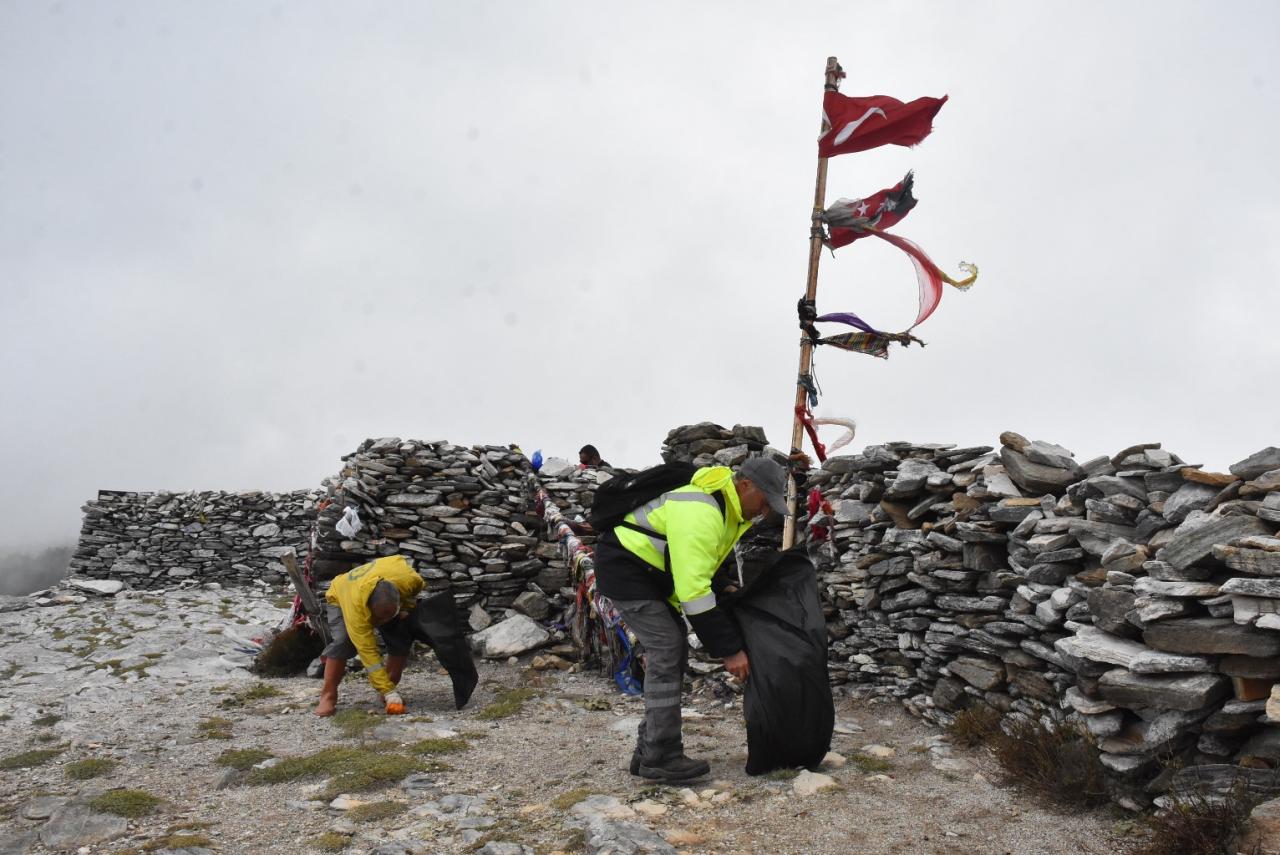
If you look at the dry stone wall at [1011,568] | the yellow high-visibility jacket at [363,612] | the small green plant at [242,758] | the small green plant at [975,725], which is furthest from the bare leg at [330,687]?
the small green plant at [975,725]

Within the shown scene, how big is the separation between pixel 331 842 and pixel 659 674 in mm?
1933

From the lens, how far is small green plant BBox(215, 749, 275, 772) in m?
5.21

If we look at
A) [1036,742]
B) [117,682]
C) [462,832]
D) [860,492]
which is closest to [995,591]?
[1036,742]

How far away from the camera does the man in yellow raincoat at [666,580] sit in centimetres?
439

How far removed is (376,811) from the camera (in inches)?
167

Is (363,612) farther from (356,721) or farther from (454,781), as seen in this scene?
(454,781)

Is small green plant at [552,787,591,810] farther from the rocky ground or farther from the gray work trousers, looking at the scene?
the gray work trousers

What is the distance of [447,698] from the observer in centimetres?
759

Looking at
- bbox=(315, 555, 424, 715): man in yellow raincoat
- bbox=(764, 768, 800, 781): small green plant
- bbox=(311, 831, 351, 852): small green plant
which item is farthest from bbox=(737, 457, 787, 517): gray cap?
bbox=(315, 555, 424, 715): man in yellow raincoat

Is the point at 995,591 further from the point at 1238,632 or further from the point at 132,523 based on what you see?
the point at 132,523

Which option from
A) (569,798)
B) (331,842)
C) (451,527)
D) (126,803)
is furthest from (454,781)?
(451,527)

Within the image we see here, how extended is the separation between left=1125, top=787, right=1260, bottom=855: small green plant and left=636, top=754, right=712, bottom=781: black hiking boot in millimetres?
2152

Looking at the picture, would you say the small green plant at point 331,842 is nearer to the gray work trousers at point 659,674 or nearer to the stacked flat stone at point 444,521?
the gray work trousers at point 659,674

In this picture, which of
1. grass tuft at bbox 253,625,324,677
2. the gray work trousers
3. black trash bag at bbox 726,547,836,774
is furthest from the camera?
grass tuft at bbox 253,625,324,677
